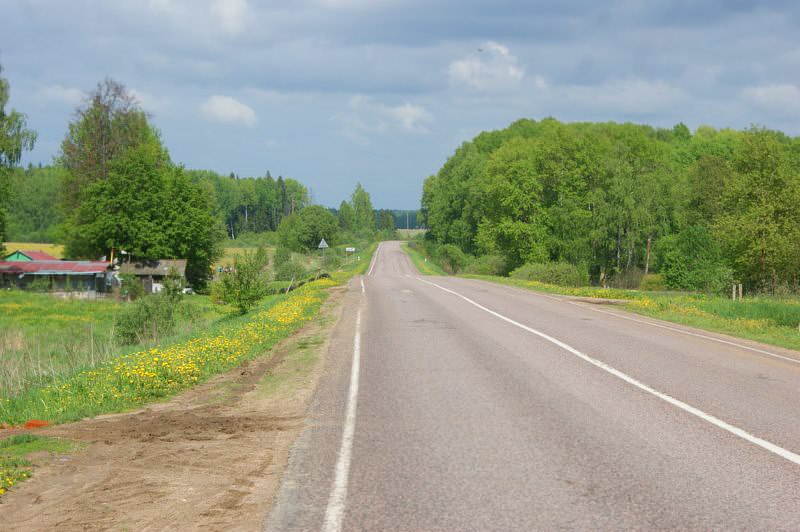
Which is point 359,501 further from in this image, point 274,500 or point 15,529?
point 15,529

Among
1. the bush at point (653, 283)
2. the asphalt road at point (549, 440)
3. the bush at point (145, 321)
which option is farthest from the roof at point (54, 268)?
the asphalt road at point (549, 440)

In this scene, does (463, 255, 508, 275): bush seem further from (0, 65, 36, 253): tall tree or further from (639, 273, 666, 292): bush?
(0, 65, 36, 253): tall tree

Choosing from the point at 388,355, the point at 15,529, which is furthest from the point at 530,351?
the point at 15,529

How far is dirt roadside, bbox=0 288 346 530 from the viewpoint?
5832 mm

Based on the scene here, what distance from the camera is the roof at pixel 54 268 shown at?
197 feet

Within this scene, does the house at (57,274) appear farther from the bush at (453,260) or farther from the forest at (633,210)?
the bush at (453,260)

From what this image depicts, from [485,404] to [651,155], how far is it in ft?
247

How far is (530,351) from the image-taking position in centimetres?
1491

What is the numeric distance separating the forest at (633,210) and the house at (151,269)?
99.1 ft

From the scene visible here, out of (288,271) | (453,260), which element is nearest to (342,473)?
(288,271)

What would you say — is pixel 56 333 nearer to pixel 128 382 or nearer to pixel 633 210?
pixel 128 382

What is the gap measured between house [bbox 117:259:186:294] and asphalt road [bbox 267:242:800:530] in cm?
5178

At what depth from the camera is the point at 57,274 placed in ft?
202

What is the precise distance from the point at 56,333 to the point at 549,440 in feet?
104
